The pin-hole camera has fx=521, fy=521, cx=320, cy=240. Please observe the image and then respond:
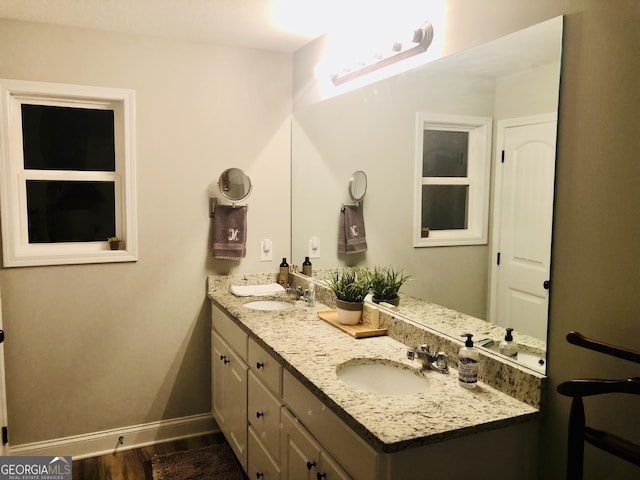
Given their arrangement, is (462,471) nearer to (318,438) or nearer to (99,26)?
(318,438)

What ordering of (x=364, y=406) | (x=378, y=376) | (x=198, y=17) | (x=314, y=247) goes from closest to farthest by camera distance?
(x=364, y=406), (x=378, y=376), (x=198, y=17), (x=314, y=247)

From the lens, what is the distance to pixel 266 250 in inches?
129

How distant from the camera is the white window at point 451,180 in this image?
194 cm

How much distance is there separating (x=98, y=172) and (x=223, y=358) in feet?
4.15

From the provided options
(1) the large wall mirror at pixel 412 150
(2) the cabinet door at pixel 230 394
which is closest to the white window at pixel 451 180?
(1) the large wall mirror at pixel 412 150

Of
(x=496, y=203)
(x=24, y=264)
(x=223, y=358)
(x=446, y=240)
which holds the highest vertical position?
(x=496, y=203)

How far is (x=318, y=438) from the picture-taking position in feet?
5.63

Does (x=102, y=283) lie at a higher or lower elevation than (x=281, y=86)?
lower

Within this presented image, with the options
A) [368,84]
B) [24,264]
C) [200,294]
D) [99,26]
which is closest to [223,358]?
[200,294]

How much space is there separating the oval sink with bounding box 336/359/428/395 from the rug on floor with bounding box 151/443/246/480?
119 cm

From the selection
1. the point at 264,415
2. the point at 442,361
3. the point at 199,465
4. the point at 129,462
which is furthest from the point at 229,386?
the point at 442,361

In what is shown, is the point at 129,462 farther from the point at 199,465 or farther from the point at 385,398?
the point at 385,398

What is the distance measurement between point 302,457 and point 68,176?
2044mm

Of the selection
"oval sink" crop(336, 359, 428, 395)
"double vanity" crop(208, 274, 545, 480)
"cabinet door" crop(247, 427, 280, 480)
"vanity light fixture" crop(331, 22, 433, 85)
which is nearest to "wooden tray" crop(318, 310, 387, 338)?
"double vanity" crop(208, 274, 545, 480)
